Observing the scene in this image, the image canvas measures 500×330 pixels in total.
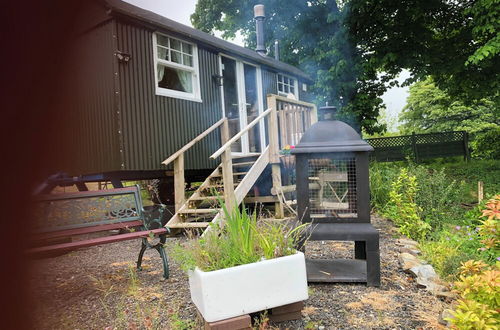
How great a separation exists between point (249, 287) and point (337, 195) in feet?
4.16

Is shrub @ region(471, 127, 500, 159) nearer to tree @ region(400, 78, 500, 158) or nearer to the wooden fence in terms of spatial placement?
the wooden fence

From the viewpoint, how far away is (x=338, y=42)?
26.5ft

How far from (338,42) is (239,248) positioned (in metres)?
7.26

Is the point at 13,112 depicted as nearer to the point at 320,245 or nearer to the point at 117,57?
the point at 320,245

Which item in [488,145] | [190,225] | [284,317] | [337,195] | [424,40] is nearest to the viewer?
[284,317]

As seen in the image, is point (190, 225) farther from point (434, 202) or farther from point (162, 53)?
point (434, 202)

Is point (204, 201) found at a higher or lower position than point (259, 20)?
lower

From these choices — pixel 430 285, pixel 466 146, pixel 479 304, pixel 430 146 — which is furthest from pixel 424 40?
pixel 479 304

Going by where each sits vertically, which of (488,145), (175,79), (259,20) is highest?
(259,20)

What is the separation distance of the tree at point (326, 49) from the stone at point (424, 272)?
6.21 metres

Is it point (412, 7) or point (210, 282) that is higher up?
point (412, 7)

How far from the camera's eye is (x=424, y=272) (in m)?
2.55

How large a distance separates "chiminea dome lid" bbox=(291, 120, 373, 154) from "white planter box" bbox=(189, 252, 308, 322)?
2.91 feet

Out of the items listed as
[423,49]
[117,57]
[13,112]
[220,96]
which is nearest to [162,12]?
[13,112]
